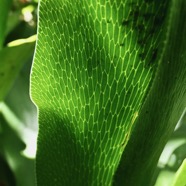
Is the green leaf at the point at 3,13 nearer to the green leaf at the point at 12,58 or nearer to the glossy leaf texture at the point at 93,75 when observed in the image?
the green leaf at the point at 12,58

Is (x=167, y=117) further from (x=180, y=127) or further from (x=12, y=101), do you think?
(x=12, y=101)

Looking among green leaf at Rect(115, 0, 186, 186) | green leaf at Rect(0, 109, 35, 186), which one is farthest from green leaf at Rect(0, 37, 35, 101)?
green leaf at Rect(115, 0, 186, 186)

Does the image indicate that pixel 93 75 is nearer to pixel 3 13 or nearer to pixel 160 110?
pixel 160 110

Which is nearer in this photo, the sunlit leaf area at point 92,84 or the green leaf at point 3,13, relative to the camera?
the sunlit leaf area at point 92,84

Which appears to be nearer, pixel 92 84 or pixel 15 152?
pixel 92 84

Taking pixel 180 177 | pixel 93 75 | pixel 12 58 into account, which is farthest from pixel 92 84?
pixel 12 58

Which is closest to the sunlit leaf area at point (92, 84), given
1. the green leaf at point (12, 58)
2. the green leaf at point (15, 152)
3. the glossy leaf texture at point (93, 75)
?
the glossy leaf texture at point (93, 75)

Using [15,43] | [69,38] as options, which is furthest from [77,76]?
[15,43]
